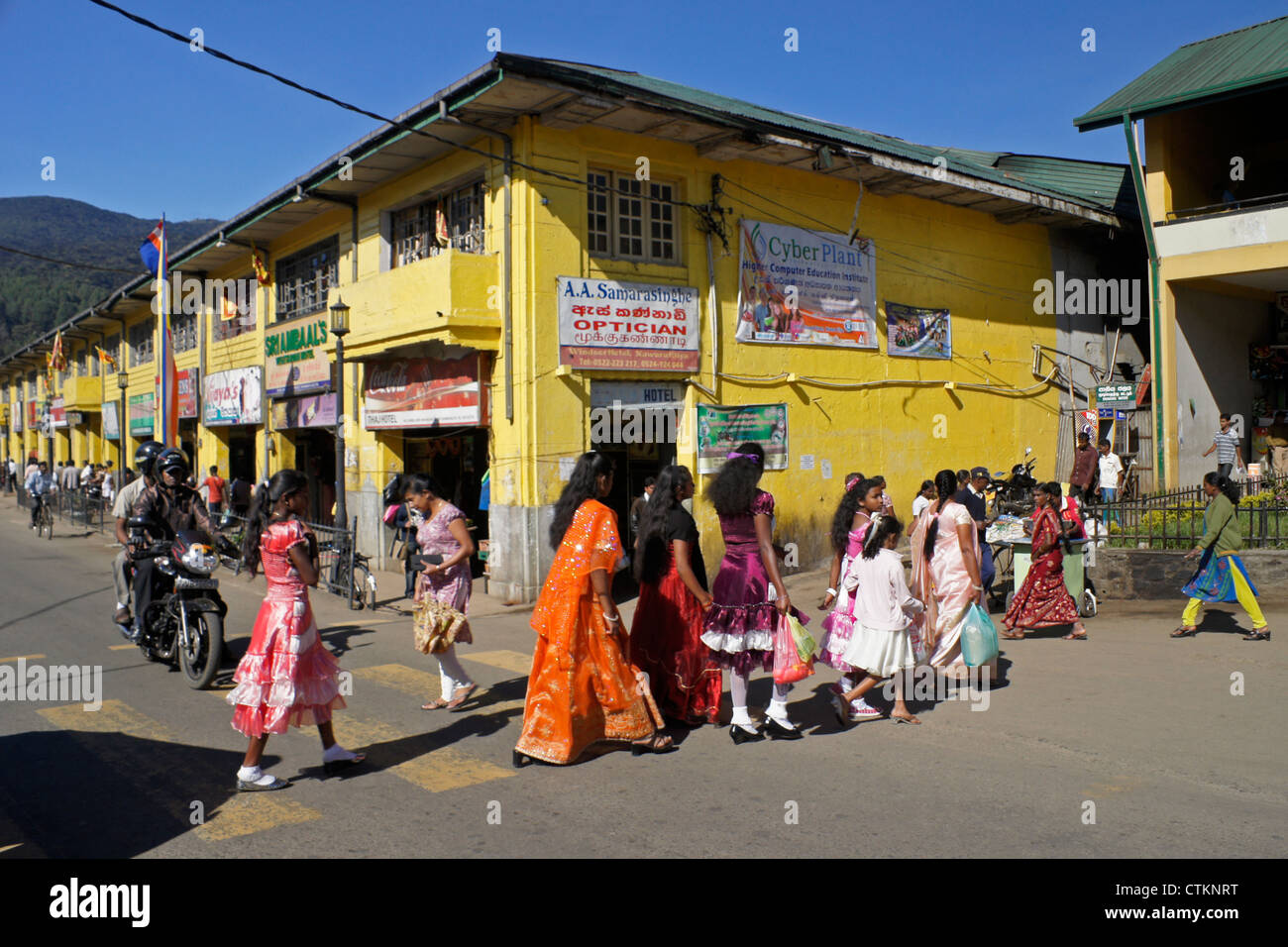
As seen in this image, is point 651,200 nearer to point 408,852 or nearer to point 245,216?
point 245,216

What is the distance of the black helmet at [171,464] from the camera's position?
8.77m

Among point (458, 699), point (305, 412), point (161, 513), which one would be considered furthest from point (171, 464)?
point (305, 412)

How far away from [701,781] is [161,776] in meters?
3.21

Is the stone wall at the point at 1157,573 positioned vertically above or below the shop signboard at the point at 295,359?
below

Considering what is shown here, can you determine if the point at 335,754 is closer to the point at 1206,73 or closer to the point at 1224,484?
the point at 1224,484

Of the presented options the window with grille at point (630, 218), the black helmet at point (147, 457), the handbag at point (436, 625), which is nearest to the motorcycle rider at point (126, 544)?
the black helmet at point (147, 457)

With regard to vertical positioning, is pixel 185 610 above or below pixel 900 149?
below

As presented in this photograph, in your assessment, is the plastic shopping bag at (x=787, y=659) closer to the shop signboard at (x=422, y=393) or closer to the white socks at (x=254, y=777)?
Result: the white socks at (x=254, y=777)

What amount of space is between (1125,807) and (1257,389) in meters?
18.5

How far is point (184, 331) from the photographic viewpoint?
88.8 ft

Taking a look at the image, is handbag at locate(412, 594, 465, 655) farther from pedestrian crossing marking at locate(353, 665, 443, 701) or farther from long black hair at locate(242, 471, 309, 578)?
long black hair at locate(242, 471, 309, 578)

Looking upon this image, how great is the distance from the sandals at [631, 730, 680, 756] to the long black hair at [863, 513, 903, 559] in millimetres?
1926

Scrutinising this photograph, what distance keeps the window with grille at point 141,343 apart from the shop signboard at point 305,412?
12.1 m

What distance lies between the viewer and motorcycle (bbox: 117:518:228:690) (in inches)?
319
